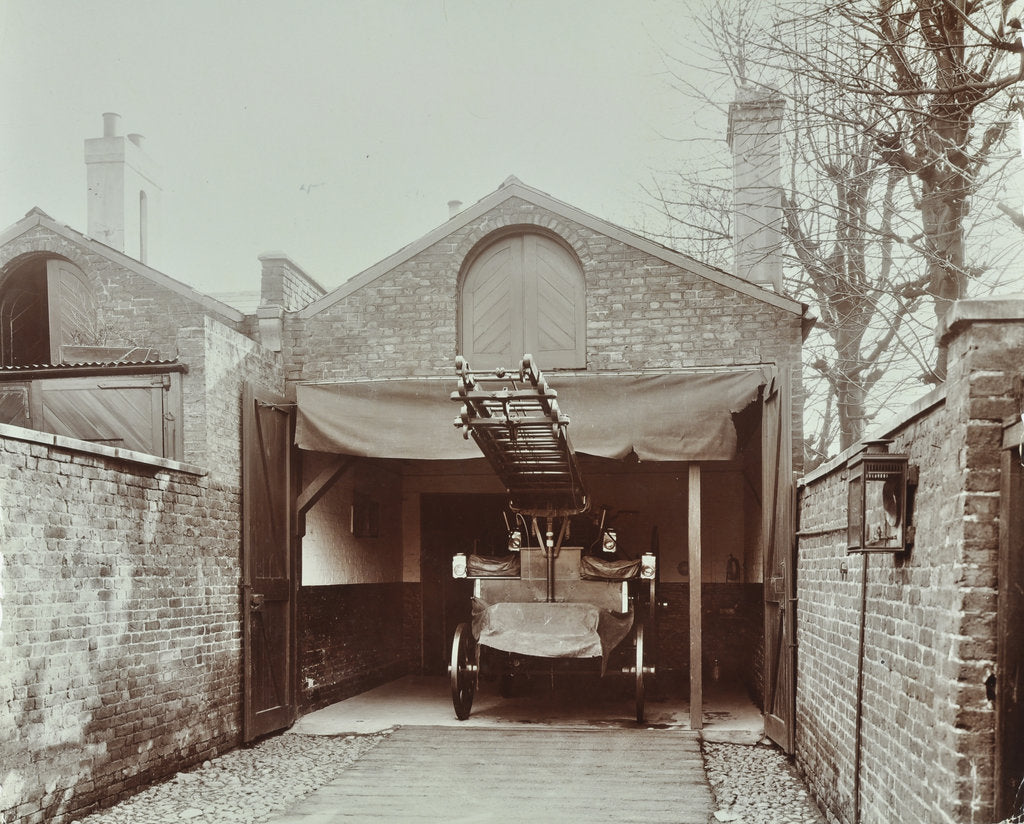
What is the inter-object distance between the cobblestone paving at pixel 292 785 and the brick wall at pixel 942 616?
1.23m

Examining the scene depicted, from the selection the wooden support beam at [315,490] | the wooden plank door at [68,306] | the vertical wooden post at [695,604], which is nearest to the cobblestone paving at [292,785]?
the vertical wooden post at [695,604]

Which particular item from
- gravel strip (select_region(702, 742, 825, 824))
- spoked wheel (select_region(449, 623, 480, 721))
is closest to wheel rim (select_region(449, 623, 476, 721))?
spoked wheel (select_region(449, 623, 480, 721))

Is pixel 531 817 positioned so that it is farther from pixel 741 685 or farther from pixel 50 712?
pixel 741 685

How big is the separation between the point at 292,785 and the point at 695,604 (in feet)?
13.2

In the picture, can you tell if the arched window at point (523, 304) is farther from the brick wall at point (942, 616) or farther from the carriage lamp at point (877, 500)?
the carriage lamp at point (877, 500)

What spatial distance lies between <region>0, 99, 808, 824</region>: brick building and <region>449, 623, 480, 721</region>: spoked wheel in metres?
1.57

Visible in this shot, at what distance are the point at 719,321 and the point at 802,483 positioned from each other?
2.39m

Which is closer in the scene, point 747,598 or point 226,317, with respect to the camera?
point 226,317

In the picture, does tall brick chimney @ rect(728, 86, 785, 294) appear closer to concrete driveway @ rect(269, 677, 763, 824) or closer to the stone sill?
concrete driveway @ rect(269, 677, 763, 824)

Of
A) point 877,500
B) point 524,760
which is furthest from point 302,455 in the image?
point 877,500

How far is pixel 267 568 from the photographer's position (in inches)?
363

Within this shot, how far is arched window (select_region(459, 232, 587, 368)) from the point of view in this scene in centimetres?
1030

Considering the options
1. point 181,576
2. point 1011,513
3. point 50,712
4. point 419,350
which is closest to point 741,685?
point 419,350

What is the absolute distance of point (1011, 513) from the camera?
3.44 metres
